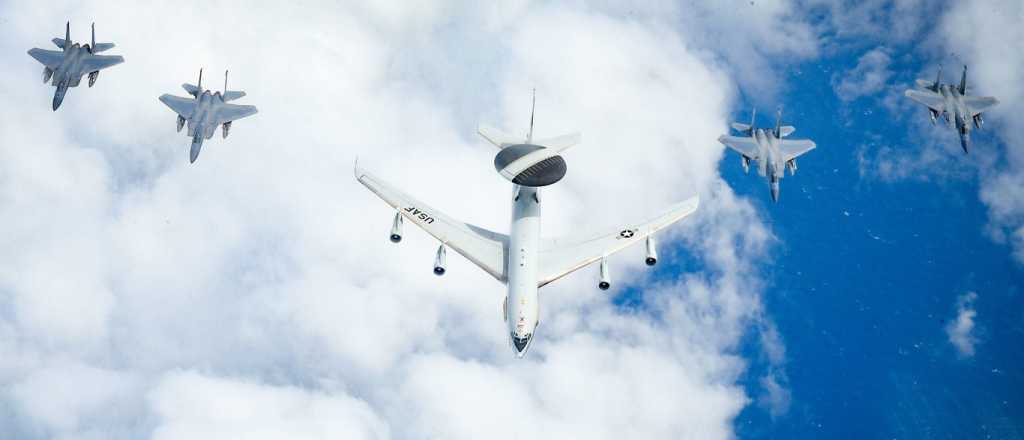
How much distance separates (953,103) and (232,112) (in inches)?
2996

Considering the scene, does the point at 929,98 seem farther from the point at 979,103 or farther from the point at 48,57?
the point at 48,57

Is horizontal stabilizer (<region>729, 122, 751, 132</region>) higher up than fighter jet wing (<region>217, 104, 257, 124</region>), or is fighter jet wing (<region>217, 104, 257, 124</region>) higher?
horizontal stabilizer (<region>729, 122, 751, 132</region>)

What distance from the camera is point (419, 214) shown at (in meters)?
71.8

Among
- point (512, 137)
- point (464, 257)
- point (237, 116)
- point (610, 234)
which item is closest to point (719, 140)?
point (610, 234)

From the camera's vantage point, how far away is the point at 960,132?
81062 millimetres

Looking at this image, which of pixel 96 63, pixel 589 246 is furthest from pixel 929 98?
pixel 96 63

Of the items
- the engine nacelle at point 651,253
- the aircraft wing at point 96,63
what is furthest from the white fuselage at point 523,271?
the aircraft wing at point 96,63

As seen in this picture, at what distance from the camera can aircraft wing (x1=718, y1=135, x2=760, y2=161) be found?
7744 cm

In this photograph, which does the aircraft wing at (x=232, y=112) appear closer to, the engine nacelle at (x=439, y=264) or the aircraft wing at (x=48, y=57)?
the aircraft wing at (x=48, y=57)

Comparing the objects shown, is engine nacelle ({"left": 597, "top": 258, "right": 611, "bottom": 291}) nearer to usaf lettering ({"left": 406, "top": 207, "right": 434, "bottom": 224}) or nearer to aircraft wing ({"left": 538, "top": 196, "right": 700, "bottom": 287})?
aircraft wing ({"left": 538, "top": 196, "right": 700, "bottom": 287})

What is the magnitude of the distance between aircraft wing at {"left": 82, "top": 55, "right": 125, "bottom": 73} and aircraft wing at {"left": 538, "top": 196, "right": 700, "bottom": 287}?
49.6 metres

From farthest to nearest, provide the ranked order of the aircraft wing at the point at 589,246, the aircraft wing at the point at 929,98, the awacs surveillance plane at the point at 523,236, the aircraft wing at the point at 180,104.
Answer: the aircraft wing at the point at 929,98
the aircraft wing at the point at 180,104
the aircraft wing at the point at 589,246
the awacs surveillance plane at the point at 523,236

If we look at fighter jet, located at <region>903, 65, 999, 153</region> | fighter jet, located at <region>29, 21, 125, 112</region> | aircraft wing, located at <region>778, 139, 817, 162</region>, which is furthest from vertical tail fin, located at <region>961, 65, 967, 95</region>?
fighter jet, located at <region>29, 21, 125, 112</region>

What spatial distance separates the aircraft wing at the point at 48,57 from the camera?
78500mm
